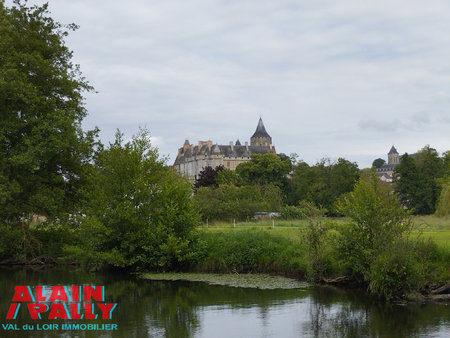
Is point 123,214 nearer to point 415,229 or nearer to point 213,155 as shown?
point 415,229

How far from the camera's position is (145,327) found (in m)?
14.6

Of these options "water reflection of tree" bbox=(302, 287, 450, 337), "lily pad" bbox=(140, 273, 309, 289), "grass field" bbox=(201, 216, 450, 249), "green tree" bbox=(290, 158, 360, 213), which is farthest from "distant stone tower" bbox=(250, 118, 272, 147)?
"water reflection of tree" bbox=(302, 287, 450, 337)

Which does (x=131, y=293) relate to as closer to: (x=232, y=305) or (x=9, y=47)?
(x=232, y=305)

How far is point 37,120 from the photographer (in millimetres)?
28625

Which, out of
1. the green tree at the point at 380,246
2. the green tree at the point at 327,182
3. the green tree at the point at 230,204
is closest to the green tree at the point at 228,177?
the green tree at the point at 327,182

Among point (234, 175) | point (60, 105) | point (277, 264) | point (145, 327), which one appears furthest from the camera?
point (234, 175)

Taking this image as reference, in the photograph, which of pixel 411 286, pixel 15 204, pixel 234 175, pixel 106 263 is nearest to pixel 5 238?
pixel 15 204

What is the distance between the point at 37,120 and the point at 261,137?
538 feet

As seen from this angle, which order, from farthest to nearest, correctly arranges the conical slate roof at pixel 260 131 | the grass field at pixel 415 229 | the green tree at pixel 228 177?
1. the conical slate roof at pixel 260 131
2. the green tree at pixel 228 177
3. the grass field at pixel 415 229

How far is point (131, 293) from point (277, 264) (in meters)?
6.48

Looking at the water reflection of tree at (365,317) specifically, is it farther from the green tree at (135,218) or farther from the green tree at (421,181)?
the green tree at (421,181)

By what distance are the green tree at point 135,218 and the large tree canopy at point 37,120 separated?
3.08 m

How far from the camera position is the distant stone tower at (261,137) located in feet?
623

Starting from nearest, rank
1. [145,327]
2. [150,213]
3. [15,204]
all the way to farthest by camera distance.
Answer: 1. [145,327]
2. [150,213]
3. [15,204]
